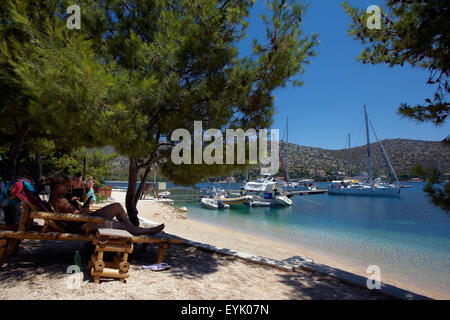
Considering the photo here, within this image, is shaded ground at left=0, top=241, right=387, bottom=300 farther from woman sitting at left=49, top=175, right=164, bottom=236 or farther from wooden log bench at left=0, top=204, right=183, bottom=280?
woman sitting at left=49, top=175, right=164, bottom=236

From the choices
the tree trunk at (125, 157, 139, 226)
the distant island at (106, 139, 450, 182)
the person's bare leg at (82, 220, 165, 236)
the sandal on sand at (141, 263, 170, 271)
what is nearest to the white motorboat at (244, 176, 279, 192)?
the tree trunk at (125, 157, 139, 226)

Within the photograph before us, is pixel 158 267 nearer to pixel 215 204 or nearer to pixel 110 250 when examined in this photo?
pixel 110 250

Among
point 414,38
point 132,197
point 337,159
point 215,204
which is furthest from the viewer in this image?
point 337,159

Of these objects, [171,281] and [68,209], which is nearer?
[171,281]

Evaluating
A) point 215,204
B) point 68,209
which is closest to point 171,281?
point 68,209

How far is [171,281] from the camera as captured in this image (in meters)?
3.51

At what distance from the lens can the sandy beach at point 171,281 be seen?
2.98 m

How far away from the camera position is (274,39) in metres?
4.04

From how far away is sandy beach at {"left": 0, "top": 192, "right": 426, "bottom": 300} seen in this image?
2984mm
